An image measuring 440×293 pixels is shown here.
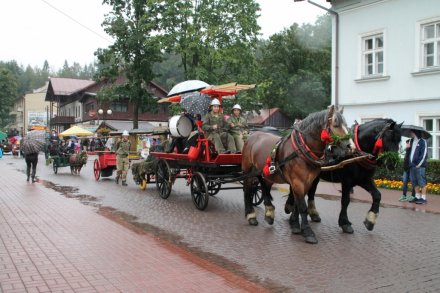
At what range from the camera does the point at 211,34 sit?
28016 mm

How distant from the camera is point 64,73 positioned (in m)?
154

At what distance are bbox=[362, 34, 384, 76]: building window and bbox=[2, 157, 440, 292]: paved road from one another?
809 centimetres

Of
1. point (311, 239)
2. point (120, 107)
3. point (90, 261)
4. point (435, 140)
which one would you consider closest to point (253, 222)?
point (311, 239)

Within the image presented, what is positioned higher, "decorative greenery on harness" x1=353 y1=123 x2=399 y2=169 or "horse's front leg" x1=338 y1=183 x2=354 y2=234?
"decorative greenery on harness" x1=353 y1=123 x2=399 y2=169

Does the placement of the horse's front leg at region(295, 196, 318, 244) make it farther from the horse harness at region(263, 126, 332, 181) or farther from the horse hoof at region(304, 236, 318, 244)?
the horse harness at region(263, 126, 332, 181)

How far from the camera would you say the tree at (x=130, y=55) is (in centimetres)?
3384

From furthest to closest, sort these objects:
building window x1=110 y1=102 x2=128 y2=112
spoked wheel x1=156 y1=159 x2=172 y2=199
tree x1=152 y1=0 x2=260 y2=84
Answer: building window x1=110 y1=102 x2=128 y2=112
tree x1=152 y1=0 x2=260 y2=84
spoked wheel x1=156 y1=159 x2=172 y2=199

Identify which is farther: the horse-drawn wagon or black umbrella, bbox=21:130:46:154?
the horse-drawn wagon

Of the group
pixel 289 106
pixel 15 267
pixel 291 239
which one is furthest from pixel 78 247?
pixel 289 106

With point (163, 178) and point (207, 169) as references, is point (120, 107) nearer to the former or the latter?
point (163, 178)

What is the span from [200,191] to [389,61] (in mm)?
10658

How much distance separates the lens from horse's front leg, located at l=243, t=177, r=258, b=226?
859 centimetres

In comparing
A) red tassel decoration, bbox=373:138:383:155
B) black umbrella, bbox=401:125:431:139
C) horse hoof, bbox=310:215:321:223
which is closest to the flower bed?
black umbrella, bbox=401:125:431:139

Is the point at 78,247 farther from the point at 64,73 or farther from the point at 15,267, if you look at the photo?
the point at 64,73
